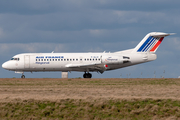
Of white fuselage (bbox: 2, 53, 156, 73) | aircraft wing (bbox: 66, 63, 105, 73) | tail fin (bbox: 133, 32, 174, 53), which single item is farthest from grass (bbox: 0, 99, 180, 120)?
tail fin (bbox: 133, 32, 174, 53)

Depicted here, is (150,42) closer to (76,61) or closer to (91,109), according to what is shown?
(76,61)

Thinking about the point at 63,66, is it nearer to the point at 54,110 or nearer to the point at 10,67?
the point at 10,67

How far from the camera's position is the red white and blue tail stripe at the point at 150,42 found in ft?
187

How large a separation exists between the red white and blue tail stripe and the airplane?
0.17 meters

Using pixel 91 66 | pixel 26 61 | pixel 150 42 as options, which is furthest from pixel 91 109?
pixel 150 42

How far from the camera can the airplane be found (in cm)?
5488

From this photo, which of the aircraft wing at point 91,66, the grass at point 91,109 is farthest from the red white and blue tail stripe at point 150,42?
the grass at point 91,109

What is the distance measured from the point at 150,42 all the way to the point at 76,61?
12928mm

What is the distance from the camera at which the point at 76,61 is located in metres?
55.1

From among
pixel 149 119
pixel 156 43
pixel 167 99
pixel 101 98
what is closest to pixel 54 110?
pixel 101 98

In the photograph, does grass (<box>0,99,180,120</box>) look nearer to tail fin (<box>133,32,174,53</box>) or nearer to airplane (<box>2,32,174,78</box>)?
airplane (<box>2,32,174,78</box>)

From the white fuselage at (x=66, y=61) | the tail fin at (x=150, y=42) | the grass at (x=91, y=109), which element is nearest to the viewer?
the grass at (x=91, y=109)

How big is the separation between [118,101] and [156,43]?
33341 mm

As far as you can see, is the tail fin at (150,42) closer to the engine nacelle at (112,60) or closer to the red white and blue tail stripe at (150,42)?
the red white and blue tail stripe at (150,42)
